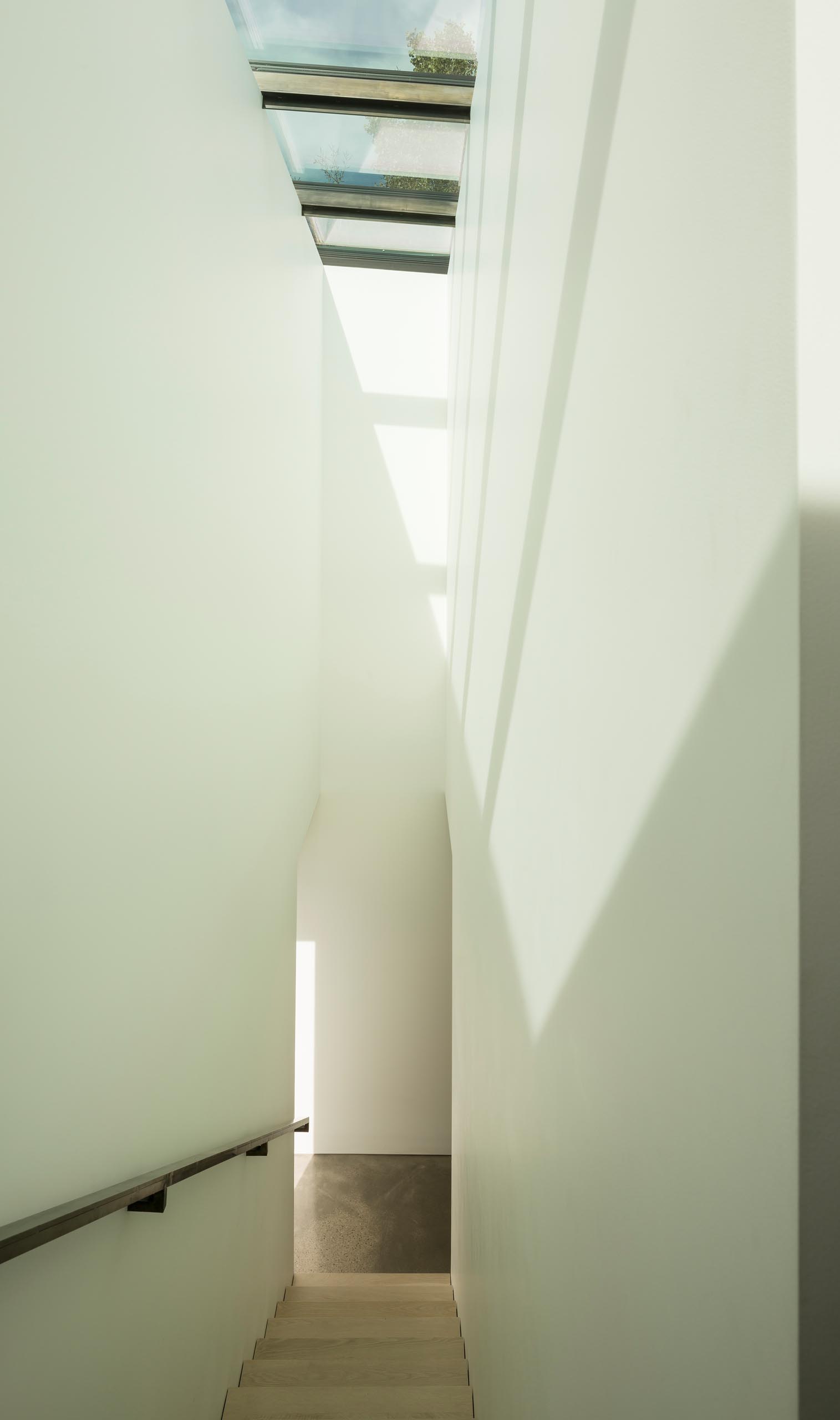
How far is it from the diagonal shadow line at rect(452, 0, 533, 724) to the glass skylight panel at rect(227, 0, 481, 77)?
6.64 feet

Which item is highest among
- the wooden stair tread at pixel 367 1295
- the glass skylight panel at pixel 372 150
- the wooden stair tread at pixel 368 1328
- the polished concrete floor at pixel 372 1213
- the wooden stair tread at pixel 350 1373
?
the glass skylight panel at pixel 372 150

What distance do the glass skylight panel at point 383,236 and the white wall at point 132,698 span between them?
1.90 meters

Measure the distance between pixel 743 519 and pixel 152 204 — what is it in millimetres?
2445

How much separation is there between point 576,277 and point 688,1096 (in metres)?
1.35

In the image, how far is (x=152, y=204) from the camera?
8.39 feet

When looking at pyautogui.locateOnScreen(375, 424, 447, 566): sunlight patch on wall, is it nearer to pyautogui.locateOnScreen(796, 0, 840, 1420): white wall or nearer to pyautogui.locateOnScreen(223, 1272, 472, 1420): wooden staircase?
pyautogui.locateOnScreen(223, 1272, 472, 1420): wooden staircase

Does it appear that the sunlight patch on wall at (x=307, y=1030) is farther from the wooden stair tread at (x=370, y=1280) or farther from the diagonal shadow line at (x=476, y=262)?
the diagonal shadow line at (x=476, y=262)

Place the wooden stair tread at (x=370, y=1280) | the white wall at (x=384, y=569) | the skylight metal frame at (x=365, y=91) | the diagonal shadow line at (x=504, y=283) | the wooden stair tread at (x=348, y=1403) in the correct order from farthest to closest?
the white wall at (x=384, y=569) → the wooden stair tread at (x=370, y=1280) → the skylight metal frame at (x=365, y=91) → the wooden stair tread at (x=348, y=1403) → the diagonal shadow line at (x=504, y=283)

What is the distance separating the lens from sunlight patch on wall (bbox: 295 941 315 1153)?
743cm

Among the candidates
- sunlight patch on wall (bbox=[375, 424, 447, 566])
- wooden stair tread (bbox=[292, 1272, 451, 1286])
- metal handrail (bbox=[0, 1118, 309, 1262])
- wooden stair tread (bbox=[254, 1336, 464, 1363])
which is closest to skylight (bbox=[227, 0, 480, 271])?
sunlight patch on wall (bbox=[375, 424, 447, 566])

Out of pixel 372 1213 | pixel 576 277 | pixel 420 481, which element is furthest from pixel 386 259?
pixel 372 1213

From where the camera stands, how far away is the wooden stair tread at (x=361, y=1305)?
15.0 ft

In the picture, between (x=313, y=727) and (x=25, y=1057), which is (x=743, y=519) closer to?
(x=25, y=1057)

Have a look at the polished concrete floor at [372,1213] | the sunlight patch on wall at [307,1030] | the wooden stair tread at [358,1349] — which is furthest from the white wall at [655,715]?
the sunlight patch on wall at [307,1030]
